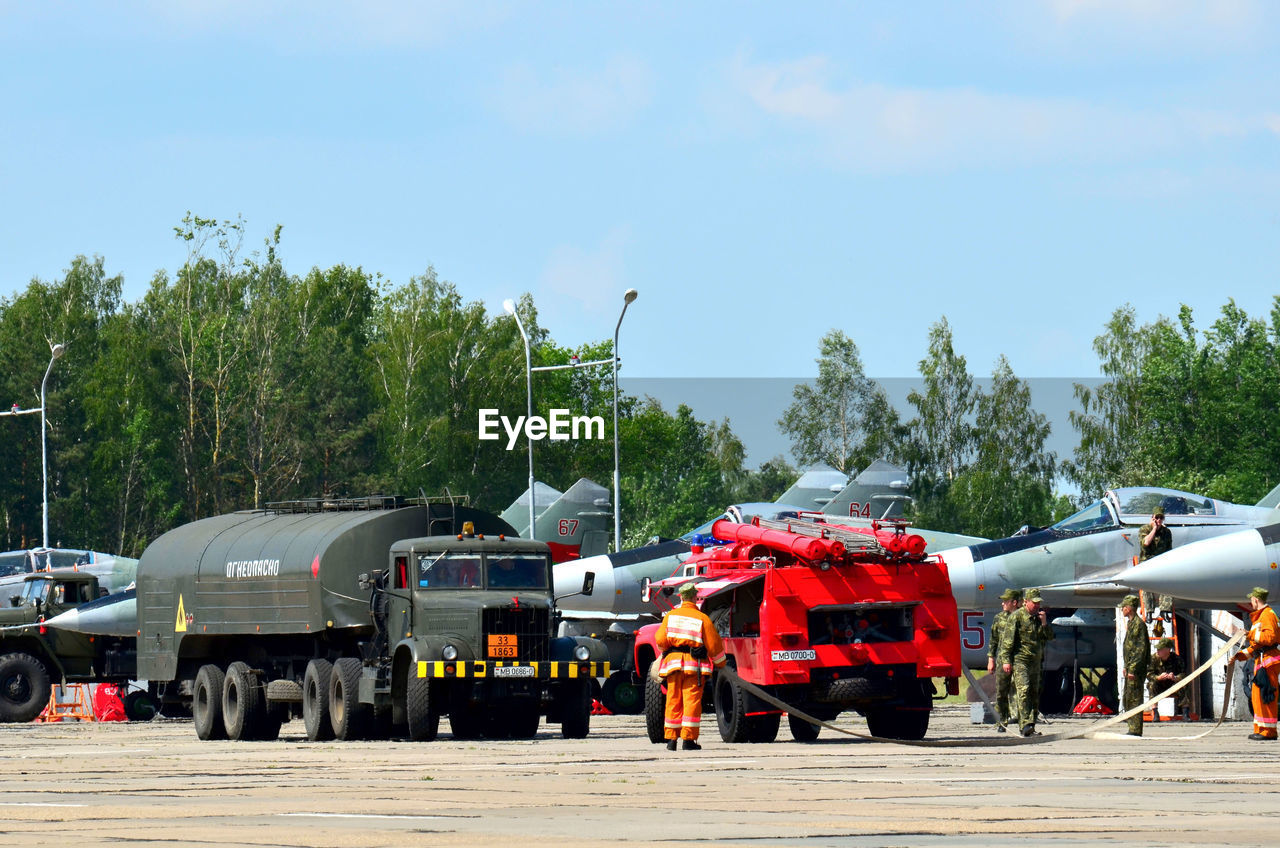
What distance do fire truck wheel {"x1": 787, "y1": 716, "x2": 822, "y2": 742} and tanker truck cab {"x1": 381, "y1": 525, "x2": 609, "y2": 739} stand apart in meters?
2.05

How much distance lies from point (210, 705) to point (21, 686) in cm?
904

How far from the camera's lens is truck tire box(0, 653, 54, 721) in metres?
28.3

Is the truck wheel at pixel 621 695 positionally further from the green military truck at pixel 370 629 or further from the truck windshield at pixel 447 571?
the truck windshield at pixel 447 571

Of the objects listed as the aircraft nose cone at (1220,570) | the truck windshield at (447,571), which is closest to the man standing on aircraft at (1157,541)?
the aircraft nose cone at (1220,570)

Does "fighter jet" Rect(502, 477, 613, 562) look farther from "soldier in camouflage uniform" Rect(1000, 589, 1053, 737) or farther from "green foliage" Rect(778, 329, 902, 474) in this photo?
"green foliage" Rect(778, 329, 902, 474)

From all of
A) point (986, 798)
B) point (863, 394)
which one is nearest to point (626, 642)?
point (986, 798)

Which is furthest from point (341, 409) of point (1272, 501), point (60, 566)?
point (1272, 501)

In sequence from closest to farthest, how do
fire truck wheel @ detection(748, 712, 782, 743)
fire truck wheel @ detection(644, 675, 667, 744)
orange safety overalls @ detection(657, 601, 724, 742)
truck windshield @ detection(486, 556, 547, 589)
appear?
orange safety overalls @ detection(657, 601, 724, 742)
fire truck wheel @ detection(644, 675, 667, 744)
fire truck wheel @ detection(748, 712, 782, 743)
truck windshield @ detection(486, 556, 547, 589)

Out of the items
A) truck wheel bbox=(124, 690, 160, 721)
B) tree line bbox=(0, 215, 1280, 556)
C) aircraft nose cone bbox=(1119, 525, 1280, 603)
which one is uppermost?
tree line bbox=(0, 215, 1280, 556)

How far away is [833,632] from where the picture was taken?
56.4 ft

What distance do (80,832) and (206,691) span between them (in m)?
13.7

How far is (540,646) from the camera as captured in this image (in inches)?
738

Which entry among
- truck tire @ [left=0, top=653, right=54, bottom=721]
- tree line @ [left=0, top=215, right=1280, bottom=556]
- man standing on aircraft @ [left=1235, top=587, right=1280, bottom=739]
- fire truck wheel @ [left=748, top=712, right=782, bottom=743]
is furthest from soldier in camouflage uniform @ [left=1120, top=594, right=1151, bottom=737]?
tree line @ [left=0, top=215, right=1280, bottom=556]

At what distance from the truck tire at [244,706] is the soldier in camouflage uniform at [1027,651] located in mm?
8161
